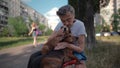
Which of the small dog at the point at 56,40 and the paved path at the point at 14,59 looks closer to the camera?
the small dog at the point at 56,40

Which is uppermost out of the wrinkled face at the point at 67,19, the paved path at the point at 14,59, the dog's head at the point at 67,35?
the wrinkled face at the point at 67,19

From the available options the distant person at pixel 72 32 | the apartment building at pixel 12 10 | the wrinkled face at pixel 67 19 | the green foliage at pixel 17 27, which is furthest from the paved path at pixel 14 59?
the apartment building at pixel 12 10

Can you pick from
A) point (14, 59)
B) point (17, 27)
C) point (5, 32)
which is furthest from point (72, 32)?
point (5, 32)

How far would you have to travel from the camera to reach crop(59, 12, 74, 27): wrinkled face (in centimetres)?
381

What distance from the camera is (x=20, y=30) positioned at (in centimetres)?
10462

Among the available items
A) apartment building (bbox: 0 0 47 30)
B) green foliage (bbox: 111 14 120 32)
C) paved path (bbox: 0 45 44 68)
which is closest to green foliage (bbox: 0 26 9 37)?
apartment building (bbox: 0 0 47 30)

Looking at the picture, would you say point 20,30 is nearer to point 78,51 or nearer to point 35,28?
point 35,28

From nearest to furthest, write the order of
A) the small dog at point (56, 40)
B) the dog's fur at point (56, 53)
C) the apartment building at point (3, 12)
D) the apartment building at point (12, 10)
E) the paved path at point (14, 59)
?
the dog's fur at point (56, 53) → the small dog at point (56, 40) → the paved path at point (14, 59) → the apartment building at point (3, 12) → the apartment building at point (12, 10)

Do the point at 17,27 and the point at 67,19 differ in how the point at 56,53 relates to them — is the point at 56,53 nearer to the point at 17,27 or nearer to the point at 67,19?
the point at 67,19

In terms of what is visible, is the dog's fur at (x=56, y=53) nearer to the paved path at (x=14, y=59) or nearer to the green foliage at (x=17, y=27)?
the paved path at (x=14, y=59)

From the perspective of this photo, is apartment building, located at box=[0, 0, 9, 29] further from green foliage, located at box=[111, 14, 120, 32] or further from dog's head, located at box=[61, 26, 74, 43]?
dog's head, located at box=[61, 26, 74, 43]

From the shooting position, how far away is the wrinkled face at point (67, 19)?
150 inches

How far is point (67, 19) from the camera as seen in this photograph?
3.86 meters

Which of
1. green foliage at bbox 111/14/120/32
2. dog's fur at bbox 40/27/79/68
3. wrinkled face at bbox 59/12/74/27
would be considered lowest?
dog's fur at bbox 40/27/79/68
